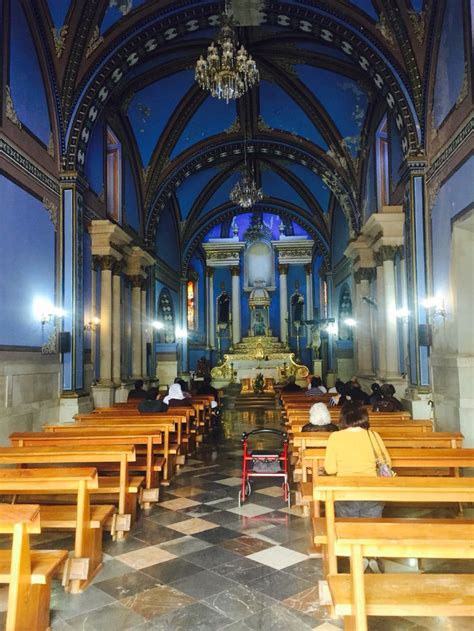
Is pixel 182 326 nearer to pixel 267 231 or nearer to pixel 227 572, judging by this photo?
pixel 267 231

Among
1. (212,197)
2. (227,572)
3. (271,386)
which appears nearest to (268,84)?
(212,197)

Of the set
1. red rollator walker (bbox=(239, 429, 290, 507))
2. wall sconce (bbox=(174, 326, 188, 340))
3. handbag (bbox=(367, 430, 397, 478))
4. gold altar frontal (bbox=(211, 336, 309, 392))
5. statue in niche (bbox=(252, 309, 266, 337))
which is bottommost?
red rollator walker (bbox=(239, 429, 290, 507))

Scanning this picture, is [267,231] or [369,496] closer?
[369,496]

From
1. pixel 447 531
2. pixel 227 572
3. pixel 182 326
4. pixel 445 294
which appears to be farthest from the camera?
pixel 182 326

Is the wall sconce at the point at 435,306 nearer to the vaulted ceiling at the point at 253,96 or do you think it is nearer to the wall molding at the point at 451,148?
the wall molding at the point at 451,148

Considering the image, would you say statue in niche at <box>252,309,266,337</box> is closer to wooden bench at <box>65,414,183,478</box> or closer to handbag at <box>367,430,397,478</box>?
Answer: wooden bench at <box>65,414,183,478</box>

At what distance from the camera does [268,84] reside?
15500 millimetres

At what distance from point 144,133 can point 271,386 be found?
10.3m

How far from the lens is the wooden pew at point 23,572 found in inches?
113

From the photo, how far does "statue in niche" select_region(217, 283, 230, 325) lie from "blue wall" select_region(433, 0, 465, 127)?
18.4 metres

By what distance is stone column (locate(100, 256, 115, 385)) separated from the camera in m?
13.0

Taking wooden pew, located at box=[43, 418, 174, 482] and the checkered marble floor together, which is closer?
the checkered marble floor

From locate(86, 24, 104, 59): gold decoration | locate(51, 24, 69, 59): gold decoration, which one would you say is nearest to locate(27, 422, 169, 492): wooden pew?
locate(51, 24, 69, 59): gold decoration

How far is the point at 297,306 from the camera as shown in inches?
1064
